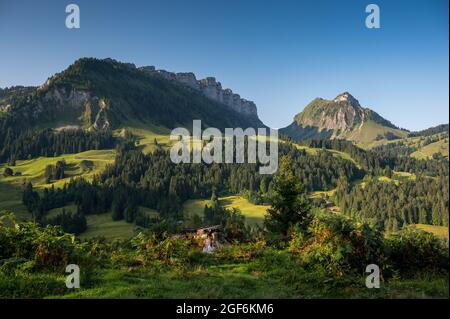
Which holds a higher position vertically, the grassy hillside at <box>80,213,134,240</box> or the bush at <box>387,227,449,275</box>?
the bush at <box>387,227,449,275</box>

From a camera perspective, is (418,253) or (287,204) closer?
(418,253)

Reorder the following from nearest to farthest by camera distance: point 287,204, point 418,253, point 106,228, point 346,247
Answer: point 346,247 < point 418,253 < point 287,204 < point 106,228

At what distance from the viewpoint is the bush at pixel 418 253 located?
1479 centimetres

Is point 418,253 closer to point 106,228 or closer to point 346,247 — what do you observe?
point 346,247

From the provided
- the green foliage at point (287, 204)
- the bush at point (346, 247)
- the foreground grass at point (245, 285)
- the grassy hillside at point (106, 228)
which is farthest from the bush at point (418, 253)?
the grassy hillside at point (106, 228)

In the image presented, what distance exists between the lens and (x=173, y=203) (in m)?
199

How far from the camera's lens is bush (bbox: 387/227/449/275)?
582 inches

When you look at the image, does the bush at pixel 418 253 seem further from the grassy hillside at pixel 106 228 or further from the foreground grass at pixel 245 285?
the grassy hillside at pixel 106 228

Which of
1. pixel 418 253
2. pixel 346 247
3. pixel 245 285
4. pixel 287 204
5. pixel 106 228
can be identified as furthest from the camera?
pixel 106 228

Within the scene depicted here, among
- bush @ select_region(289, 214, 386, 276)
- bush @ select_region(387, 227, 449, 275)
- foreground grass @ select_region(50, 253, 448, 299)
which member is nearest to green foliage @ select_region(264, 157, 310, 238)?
bush @ select_region(289, 214, 386, 276)

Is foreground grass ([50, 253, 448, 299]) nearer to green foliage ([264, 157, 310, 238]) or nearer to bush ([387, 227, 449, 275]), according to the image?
bush ([387, 227, 449, 275])

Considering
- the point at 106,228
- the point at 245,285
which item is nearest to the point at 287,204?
the point at 245,285

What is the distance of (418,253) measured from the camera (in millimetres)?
15188
